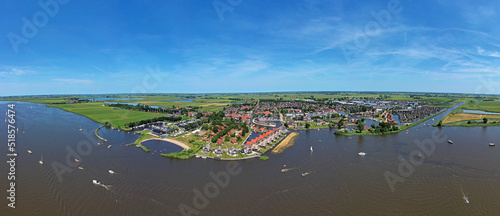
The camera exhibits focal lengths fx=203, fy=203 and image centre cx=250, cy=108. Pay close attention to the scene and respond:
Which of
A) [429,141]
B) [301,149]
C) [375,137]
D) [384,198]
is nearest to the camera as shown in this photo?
[384,198]

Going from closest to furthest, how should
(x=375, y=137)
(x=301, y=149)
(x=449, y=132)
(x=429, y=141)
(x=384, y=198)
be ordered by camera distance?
1. (x=384, y=198)
2. (x=301, y=149)
3. (x=429, y=141)
4. (x=375, y=137)
5. (x=449, y=132)

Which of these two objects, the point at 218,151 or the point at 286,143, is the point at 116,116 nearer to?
the point at 218,151

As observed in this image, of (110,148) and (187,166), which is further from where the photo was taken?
(110,148)

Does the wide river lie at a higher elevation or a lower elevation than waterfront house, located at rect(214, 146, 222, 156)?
lower

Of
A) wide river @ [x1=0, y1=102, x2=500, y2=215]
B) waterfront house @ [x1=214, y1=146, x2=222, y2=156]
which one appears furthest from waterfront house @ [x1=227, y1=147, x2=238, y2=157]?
wide river @ [x1=0, y1=102, x2=500, y2=215]

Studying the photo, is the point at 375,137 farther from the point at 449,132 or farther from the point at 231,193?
the point at 231,193

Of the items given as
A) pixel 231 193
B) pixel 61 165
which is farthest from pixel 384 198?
pixel 61 165

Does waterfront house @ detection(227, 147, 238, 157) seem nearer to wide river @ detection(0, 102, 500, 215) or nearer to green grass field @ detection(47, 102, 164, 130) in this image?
wide river @ detection(0, 102, 500, 215)
